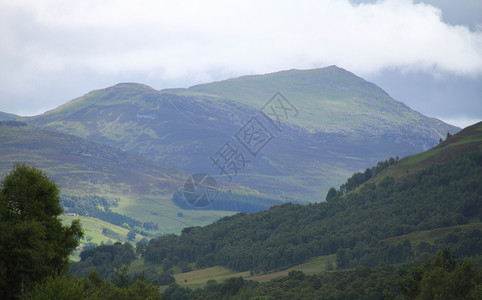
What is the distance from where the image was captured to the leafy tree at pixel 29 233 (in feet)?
180

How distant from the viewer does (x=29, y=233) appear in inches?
2191

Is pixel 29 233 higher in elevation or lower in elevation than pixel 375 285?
higher

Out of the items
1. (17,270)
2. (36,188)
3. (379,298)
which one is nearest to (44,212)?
(36,188)

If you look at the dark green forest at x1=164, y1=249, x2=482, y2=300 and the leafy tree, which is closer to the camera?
the leafy tree

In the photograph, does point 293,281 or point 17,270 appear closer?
point 17,270

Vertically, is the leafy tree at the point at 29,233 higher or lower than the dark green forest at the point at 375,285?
higher

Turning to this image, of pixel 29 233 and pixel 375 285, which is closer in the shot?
pixel 29 233

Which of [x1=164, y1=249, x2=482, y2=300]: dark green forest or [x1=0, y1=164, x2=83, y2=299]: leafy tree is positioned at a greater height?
[x1=0, y1=164, x2=83, y2=299]: leafy tree

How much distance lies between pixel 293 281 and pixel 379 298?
45130mm

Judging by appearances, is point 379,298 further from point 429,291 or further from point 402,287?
point 429,291

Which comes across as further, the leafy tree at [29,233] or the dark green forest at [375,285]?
the dark green forest at [375,285]

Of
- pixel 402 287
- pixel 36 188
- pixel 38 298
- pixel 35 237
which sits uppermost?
pixel 36 188

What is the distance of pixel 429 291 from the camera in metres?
90.8

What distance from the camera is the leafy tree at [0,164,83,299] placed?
55.0 m
